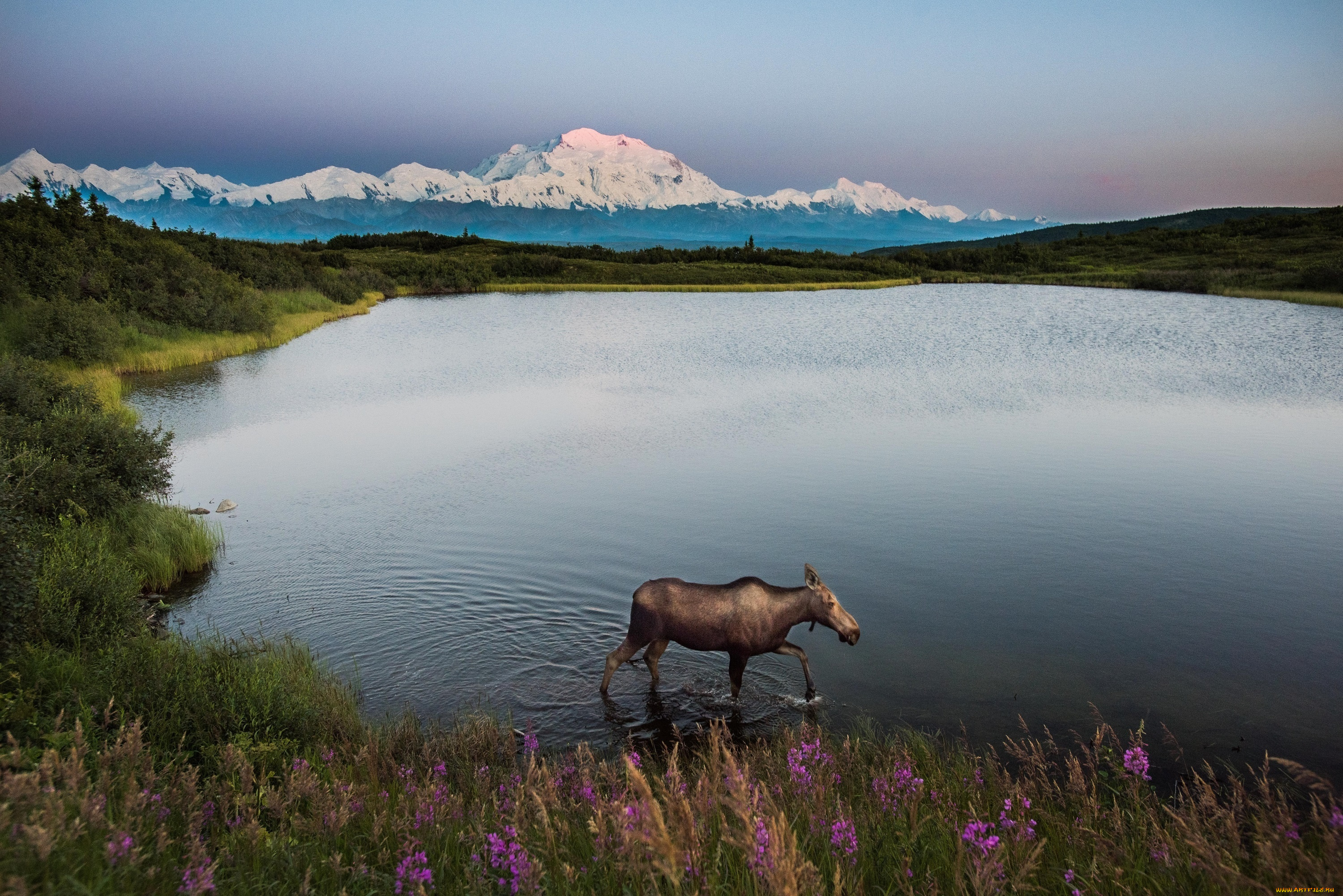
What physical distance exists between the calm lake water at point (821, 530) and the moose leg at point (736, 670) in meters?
0.26

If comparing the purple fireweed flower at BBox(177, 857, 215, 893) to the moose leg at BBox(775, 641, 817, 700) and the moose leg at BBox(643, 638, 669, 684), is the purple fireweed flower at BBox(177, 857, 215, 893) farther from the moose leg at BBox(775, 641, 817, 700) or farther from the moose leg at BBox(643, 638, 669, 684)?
the moose leg at BBox(775, 641, 817, 700)

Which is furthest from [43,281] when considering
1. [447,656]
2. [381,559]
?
[447,656]

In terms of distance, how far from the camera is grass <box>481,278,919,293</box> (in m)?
95.5

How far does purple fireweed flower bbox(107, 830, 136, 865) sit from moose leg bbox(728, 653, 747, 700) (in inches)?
269

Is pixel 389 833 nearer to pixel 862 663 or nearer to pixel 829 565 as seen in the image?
pixel 862 663

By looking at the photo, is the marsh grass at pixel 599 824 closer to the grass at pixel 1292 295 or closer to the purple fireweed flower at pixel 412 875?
the purple fireweed flower at pixel 412 875

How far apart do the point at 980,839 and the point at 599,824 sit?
1869 millimetres

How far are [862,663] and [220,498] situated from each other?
14.8 m

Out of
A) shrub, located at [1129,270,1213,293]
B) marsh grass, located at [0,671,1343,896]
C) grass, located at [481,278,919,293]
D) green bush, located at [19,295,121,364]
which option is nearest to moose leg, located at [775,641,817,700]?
marsh grass, located at [0,671,1343,896]

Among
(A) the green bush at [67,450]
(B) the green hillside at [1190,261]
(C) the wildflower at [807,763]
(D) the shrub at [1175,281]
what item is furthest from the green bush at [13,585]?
(D) the shrub at [1175,281]

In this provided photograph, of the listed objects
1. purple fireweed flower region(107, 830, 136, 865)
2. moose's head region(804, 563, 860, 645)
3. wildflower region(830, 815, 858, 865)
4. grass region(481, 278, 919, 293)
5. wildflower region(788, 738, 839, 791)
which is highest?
purple fireweed flower region(107, 830, 136, 865)

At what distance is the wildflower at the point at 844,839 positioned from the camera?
4.30 meters

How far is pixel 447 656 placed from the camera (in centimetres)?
1089

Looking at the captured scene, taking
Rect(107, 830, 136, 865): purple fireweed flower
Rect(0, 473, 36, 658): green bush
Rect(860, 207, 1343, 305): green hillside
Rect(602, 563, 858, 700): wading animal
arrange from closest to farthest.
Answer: Rect(107, 830, 136, 865): purple fireweed flower
Rect(0, 473, 36, 658): green bush
Rect(602, 563, 858, 700): wading animal
Rect(860, 207, 1343, 305): green hillside
